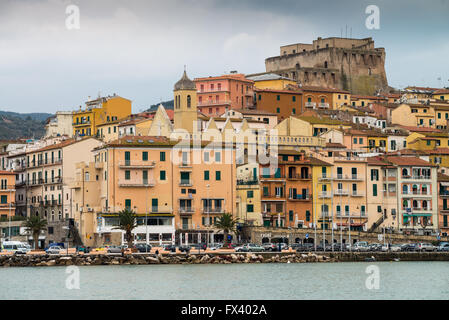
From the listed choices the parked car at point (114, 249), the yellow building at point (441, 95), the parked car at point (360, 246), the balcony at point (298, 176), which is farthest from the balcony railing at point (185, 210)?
the yellow building at point (441, 95)

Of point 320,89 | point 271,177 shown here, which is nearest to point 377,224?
point 271,177

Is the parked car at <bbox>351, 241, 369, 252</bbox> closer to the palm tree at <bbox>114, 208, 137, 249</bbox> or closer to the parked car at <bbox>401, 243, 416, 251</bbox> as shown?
the parked car at <bbox>401, 243, 416, 251</bbox>

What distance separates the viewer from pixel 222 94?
138 m

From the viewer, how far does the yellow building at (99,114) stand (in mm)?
140000

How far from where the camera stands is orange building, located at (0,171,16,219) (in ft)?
378

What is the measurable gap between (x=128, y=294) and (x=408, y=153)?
61981mm

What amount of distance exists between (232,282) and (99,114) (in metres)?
72.4

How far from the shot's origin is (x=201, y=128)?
119 meters

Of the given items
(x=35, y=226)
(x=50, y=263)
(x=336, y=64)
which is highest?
(x=336, y=64)

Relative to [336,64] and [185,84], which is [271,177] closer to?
[185,84]

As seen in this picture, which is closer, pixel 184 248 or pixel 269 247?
pixel 184 248

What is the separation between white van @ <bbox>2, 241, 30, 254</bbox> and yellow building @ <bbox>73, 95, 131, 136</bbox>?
131 feet

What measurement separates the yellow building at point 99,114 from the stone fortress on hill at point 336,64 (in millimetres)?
30078
